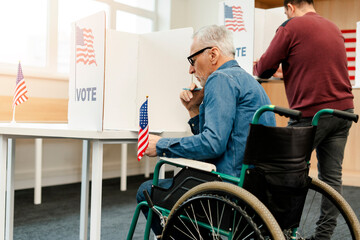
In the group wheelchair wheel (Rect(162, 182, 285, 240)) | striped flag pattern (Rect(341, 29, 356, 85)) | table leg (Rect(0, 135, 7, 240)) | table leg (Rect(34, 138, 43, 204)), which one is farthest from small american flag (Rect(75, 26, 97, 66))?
striped flag pattern (Rect(341, 29, 356, 85))

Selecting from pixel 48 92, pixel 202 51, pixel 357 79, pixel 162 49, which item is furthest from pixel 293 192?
pixel 48 92

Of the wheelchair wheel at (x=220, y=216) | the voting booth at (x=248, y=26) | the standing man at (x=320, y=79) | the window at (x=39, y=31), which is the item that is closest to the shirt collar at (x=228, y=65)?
the wheelchair wheel at (x=220, y=216)

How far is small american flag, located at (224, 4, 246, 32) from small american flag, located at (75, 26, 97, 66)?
125 centimetres

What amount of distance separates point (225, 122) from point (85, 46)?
0.73m

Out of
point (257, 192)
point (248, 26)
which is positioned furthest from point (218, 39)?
point (248, 26)

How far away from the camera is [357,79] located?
285 cm

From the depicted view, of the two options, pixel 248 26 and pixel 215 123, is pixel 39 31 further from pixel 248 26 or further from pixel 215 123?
pixel 215 123

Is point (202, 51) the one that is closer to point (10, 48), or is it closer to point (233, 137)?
point (233, 137)

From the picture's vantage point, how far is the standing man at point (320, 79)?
1.86 meters

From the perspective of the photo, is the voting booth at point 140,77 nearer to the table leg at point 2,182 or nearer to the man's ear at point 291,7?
the table leg at point 2,182

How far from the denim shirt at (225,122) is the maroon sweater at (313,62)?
0.67 metres

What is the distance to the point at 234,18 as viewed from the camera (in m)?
2.64

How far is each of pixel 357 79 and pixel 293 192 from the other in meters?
2.06

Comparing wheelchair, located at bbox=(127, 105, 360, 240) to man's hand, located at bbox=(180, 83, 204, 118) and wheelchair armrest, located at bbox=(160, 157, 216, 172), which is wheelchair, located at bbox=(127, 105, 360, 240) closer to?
wheelchair armrest, located at bbox=(160, 157, 216, 172)
